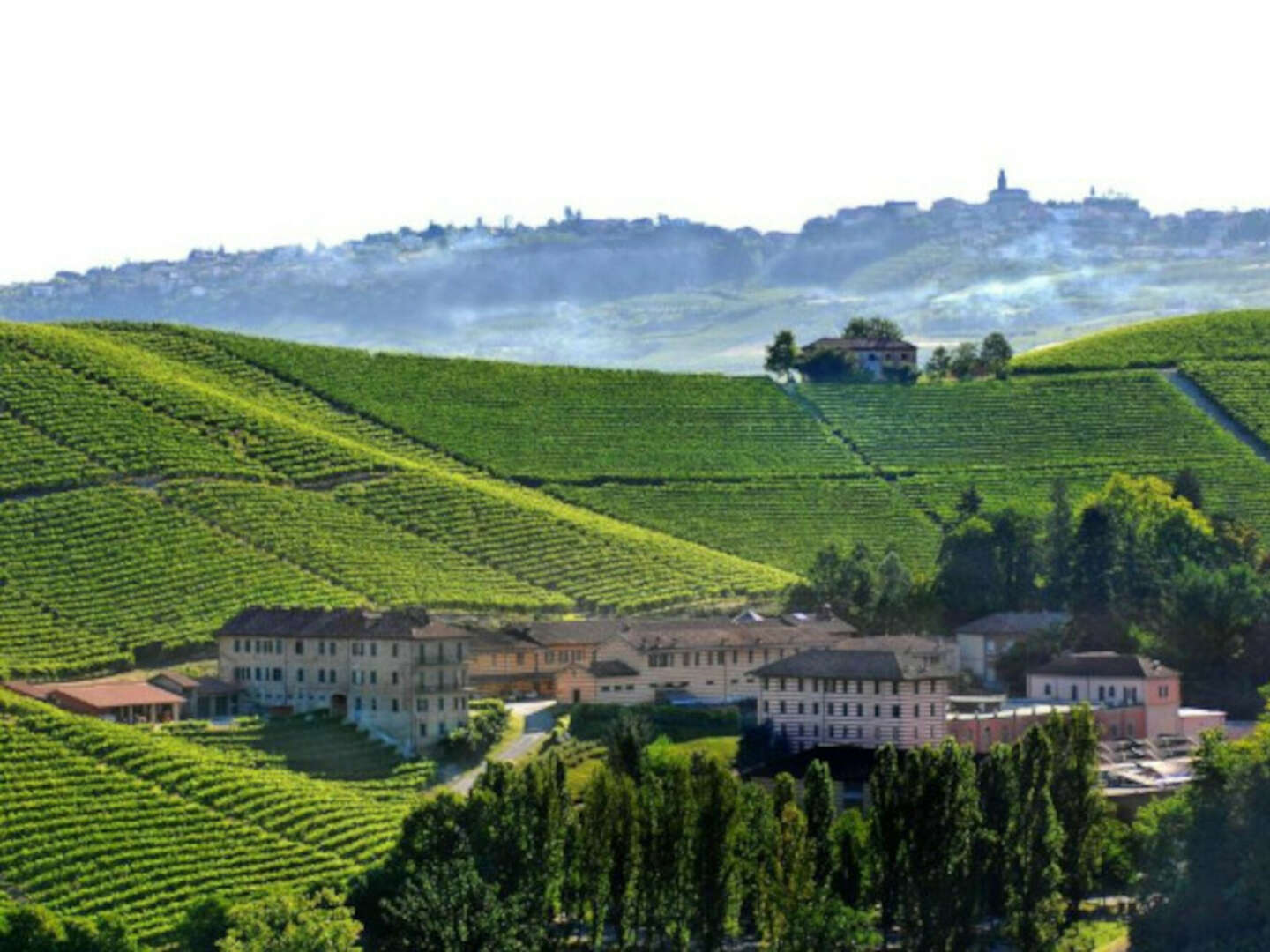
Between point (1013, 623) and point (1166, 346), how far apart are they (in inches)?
2469

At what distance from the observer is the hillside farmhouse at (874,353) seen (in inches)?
6727

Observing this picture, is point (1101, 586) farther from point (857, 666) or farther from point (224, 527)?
point (224, 527)

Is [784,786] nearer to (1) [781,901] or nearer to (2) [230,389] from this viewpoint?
(1) [781,901]

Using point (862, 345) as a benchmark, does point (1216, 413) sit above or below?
below

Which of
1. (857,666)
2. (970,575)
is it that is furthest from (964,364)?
(857,666)

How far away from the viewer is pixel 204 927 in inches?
3024

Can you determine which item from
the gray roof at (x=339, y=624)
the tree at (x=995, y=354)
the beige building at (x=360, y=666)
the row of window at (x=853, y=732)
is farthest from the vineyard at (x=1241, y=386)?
the beige building at (x=360, y=666)

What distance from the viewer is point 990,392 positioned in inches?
6531

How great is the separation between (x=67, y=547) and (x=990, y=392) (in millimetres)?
62437

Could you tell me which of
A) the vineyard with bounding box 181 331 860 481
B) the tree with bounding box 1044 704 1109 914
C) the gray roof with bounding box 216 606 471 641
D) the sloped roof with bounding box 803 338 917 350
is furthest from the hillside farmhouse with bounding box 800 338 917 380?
the tree with bounding box 1044 704 1109 914

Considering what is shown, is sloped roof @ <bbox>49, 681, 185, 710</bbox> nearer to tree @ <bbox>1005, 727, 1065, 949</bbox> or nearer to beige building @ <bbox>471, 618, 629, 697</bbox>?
beige building @ <bbox>471, 618, 629, 697</bbox>

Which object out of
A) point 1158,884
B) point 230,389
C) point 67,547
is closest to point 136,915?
point 1158,884

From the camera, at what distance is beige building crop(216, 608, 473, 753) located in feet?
320

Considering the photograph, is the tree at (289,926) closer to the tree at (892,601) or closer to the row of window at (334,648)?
the row of window at (334,648)
